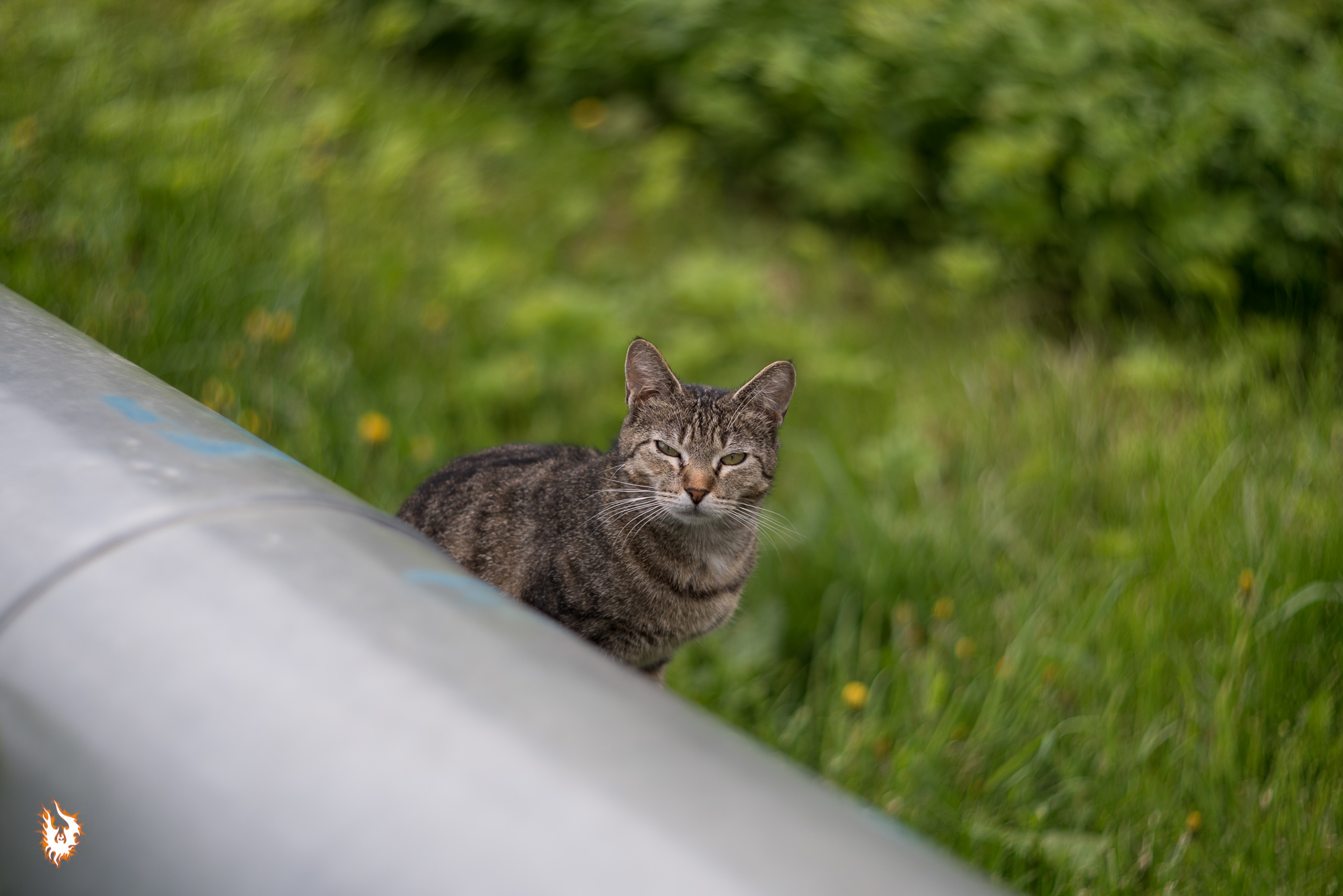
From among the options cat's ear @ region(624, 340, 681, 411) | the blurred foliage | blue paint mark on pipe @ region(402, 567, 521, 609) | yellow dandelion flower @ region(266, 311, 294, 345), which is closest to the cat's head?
cat's ear @ region(624, 340, 681, 411)

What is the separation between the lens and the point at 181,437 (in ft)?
3.90

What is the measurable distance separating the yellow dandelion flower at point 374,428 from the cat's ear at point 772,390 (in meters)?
1.30

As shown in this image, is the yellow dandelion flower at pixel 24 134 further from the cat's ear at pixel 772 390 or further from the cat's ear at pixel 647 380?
the cat's ear at pixel 772 390

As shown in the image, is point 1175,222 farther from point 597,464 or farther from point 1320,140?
point 597,464

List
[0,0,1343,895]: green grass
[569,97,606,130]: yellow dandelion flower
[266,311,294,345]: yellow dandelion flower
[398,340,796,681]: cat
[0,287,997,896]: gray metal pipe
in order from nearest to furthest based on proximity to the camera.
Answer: [0,287,997,896]: gray metal pipe → [398,340,796,681]: cat → [0,0,1343,895]: green grass → [266,311,294,345]: yellow dandelion flower → [569,97,606,130]: yellow dandelion flower

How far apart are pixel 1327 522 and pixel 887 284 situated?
2031mm

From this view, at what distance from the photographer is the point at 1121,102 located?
440 centimetres

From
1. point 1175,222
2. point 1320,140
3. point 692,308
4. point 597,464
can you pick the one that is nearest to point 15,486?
point 597,464

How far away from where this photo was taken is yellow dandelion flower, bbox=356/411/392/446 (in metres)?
2.94

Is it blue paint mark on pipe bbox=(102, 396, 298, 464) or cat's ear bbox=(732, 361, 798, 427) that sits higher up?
blue paint mark on pipe bbox=(102, 396, 298, 464)

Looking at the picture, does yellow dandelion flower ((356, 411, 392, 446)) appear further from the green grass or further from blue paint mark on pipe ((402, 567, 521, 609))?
blue paint mark on pipe ((402, 567, 521, 609))

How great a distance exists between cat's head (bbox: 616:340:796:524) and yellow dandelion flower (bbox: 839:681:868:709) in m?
0.84

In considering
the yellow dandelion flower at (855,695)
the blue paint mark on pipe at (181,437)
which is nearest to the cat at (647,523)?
the yellow dandelion flower at (855,695)

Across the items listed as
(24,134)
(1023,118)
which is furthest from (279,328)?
(1023,118)
